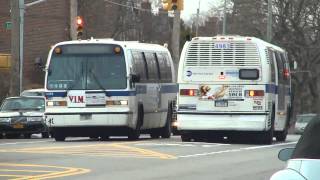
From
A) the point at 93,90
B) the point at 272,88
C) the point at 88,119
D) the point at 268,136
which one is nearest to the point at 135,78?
the point at 93,90

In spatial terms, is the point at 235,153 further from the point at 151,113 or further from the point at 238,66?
the point at 151,113

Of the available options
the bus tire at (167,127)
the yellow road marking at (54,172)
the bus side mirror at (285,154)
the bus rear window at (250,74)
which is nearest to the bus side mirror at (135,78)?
the bus rear window at (250,74)

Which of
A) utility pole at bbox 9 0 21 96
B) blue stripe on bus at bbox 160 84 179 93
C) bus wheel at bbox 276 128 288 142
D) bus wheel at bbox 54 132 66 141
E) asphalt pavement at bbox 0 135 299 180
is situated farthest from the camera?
utility pole at bbox 9 0 21 96

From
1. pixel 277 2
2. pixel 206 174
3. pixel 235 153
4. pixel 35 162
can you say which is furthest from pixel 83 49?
pixel 277 2

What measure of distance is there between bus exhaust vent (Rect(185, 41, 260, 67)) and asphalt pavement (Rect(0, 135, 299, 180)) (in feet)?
8.60

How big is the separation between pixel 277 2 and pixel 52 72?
115 feet

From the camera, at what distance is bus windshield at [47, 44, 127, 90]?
78.3 feet

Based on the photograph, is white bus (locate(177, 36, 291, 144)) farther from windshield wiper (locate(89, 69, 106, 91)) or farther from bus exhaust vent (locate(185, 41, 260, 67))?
windshield wiper (locate(89, 69, 106, 91))

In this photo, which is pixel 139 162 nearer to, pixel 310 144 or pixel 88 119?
pixel 88 119

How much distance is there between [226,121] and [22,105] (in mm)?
9746

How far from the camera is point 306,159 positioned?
20.9 feet

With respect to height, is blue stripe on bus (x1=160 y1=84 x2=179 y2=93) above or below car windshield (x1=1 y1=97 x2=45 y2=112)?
above

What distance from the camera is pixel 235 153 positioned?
1936 centimetres

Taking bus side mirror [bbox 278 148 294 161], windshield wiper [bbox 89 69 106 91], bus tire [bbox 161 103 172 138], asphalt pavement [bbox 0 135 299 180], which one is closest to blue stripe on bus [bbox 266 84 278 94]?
asphalt pavement [bbox 0 135 299 180]
